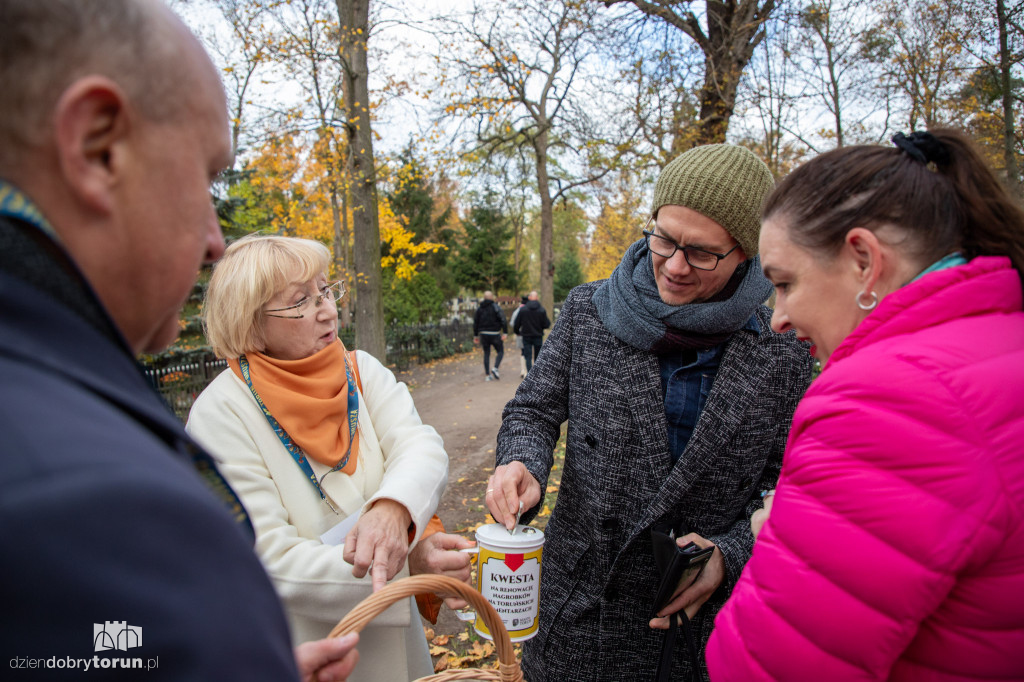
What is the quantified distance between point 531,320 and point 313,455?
454 inches

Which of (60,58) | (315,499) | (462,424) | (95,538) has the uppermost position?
(60,58)

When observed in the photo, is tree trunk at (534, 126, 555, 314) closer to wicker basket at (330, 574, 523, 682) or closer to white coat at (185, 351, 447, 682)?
white coat at (185, 351, 447, 682)

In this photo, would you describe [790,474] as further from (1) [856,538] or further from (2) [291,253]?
(2) [291,253]

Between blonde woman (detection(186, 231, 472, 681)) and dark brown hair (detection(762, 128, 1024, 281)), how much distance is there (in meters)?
1.35

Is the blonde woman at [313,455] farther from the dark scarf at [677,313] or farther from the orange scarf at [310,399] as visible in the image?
the dark scarf at [677,313]

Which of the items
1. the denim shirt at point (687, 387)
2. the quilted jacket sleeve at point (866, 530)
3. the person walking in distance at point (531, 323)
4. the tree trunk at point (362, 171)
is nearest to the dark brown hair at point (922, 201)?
the quilted jacket sleeve at point (866, 530)

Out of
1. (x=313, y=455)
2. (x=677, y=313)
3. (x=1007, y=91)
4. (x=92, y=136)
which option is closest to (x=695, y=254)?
(x=677, y=313)

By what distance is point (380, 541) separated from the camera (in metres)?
1.69

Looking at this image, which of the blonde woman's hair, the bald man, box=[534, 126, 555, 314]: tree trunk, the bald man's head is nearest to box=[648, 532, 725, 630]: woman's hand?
the bald man

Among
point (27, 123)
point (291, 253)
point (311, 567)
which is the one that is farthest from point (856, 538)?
point (291, 253)

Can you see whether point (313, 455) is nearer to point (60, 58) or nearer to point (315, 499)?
point (315, 499)

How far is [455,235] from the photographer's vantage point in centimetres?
3209

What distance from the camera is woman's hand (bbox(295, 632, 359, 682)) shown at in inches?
45.1

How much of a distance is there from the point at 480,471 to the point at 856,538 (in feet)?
21.6
